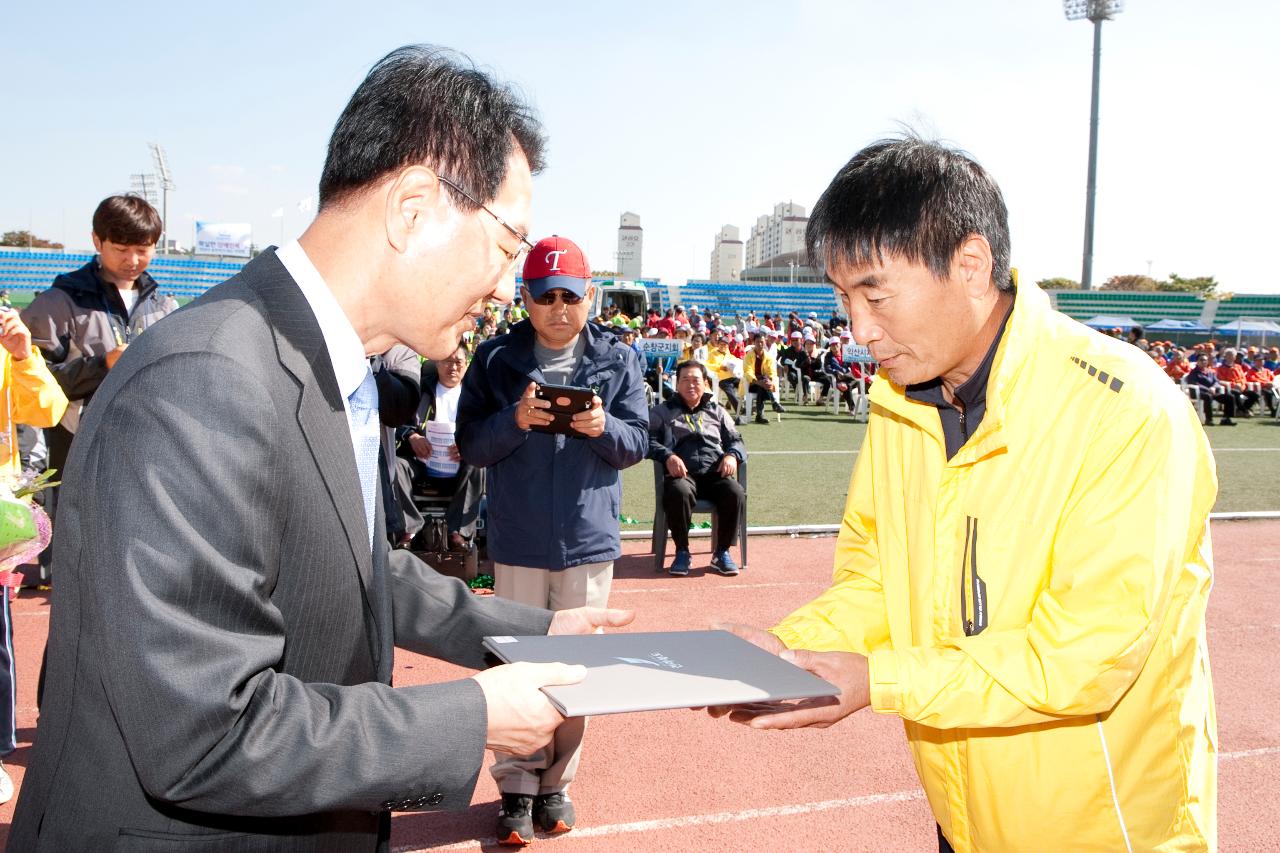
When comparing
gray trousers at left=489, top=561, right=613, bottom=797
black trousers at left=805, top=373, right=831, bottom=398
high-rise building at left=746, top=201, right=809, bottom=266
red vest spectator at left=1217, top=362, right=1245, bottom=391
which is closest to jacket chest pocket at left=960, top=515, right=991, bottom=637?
gray trousers at left=489, top=561, right=613, bottom=797

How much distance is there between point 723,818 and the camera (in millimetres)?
4180

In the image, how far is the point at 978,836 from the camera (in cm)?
199

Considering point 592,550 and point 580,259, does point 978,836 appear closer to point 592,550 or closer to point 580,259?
point 592,550

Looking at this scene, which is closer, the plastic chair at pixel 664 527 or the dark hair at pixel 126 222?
the dark hair at pixel 126 222

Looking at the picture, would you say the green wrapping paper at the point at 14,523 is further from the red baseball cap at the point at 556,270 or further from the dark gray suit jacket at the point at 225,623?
the red baseball cap at the point at 556,270

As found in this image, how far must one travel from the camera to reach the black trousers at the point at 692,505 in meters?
8.71

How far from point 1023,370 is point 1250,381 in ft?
87.0

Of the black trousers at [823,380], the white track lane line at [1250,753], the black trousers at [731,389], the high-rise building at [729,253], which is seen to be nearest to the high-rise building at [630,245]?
the high-rise building at [729,253]

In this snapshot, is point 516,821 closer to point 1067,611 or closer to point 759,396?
point 1067,611

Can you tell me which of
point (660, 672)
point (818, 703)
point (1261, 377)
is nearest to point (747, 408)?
point (1261, 377)

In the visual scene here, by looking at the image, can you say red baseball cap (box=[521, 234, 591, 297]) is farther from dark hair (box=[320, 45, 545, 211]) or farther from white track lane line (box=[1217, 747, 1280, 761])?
white track lane line (box=[1217, 747, 1280, 761])

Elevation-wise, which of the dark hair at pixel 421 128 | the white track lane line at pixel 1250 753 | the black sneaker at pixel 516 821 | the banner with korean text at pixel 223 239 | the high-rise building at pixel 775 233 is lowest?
the white track lane line at pixel 1250 753

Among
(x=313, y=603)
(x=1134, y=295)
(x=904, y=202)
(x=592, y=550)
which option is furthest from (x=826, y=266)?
(x=1134, y=295)

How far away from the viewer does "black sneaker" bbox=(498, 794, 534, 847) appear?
3.96 metres
